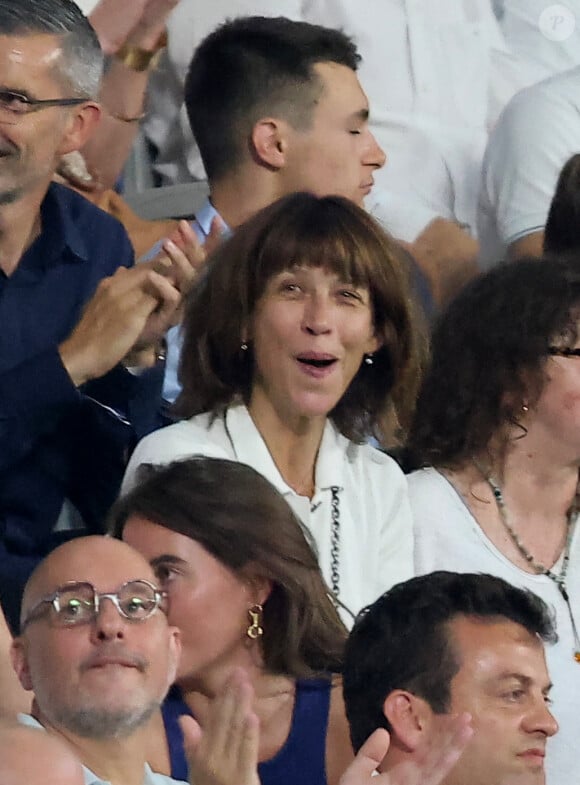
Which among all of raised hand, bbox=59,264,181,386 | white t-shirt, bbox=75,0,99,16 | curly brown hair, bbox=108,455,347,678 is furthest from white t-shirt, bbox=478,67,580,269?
curly brown hair, bbox=108,455,347,678

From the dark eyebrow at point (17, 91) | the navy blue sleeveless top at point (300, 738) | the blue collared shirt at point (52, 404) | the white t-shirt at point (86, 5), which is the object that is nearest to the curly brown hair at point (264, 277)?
the blue collared shirt at point (52, 404)

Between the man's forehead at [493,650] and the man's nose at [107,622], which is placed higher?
the man's nose at [107,622]

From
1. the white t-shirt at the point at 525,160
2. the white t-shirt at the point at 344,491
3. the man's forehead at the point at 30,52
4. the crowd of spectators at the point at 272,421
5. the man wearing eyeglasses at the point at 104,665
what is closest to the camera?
the man wearing eyeglasses at the point at 104,665

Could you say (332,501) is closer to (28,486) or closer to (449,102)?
(28,486)

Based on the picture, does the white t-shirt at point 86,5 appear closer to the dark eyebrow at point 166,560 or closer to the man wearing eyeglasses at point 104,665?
the dark eyebrow at point 166,560

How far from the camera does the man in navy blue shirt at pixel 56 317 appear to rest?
223 centimetres

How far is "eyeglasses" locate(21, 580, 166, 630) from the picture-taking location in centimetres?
167

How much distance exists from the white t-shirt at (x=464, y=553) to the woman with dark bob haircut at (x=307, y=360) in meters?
0.04

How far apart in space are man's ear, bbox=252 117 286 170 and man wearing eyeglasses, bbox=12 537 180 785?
1239mm

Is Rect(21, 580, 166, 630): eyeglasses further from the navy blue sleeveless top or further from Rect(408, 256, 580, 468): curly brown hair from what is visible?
Rect(408, 256, 580, 468): curly brown hair

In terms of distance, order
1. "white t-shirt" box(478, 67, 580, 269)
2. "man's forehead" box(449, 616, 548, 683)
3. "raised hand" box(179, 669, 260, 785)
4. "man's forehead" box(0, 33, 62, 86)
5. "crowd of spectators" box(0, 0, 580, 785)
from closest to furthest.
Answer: "raised hand" box(179, 669, 260, 785) → "crowd of spectators" box(0, 0, 580, 785) → "man's forehead" box(449, 616, 548, 683) → "man's forehead" box(0, 33, 62, 86) → "white t-shirt" box(478, 67, 580, 269)

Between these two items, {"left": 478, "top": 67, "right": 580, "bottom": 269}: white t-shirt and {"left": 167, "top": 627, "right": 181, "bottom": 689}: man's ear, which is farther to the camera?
{"left": 478, "top": 67, "right": 580, "bottom": 269}: white t-shirt

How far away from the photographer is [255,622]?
77.2 inches

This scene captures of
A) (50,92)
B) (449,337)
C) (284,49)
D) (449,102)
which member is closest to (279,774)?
(449,337)
